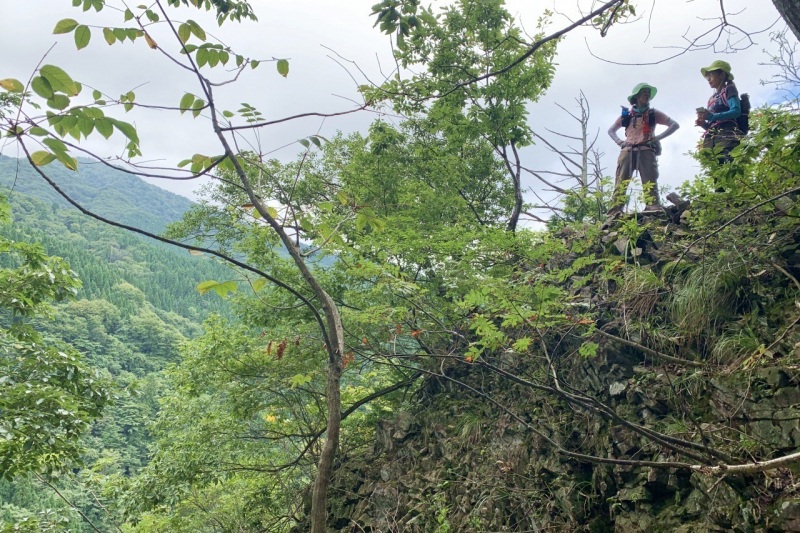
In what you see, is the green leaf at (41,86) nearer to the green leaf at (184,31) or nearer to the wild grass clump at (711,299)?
the green leaf at (184,31)

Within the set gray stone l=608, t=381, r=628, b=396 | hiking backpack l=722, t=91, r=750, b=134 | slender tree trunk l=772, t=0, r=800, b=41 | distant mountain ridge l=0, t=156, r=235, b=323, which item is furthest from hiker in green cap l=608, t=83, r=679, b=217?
distant mountain ridge l=0, t=156, r=235, b=323

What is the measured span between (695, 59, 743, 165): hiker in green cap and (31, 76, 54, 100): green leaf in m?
6.02

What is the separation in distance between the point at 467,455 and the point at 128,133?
5.43 metres

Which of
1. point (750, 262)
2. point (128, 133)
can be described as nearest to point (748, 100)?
point (750, 262)

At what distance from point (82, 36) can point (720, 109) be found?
6330 mm

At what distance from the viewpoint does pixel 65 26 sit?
151 cm

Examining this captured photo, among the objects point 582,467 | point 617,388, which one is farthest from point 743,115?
point 582,467

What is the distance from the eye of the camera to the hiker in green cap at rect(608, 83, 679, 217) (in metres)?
6.51

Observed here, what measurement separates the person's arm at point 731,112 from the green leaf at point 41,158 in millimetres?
6274

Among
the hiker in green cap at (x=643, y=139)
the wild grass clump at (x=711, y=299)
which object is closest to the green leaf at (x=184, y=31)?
the wild grass clump at (x=711, y=299)

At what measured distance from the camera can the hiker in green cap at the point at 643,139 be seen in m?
6.51

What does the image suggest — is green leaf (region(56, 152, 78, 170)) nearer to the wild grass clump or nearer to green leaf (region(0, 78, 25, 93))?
green leaf (region(0, 78, 25, 93))

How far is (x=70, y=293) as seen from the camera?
686 cm

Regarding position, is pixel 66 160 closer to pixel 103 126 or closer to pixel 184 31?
Answer: pixel 103 126
